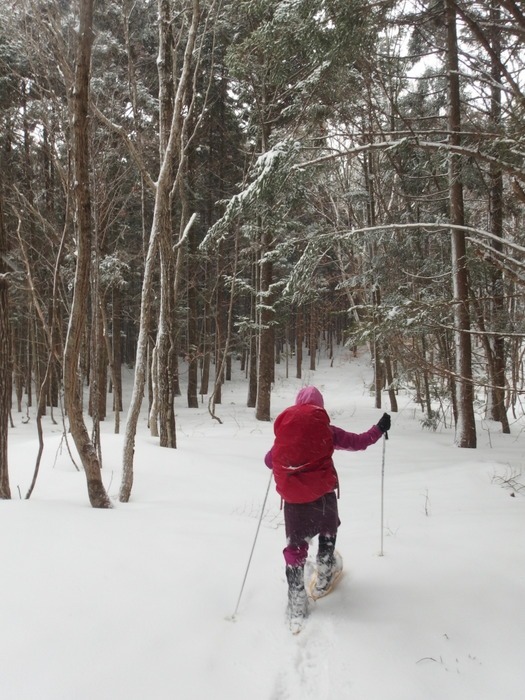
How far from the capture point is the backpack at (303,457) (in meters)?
3.11

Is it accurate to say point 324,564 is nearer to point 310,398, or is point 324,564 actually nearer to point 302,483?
point 302,483

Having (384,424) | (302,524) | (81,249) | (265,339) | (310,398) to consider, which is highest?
(81,249)

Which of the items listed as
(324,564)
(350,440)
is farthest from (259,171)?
(324,564)

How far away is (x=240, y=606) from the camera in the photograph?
3135 millimetres

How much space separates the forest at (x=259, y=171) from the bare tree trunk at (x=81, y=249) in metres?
0.02

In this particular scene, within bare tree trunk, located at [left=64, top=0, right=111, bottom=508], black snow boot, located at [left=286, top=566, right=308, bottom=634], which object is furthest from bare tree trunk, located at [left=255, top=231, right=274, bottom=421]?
black snow boot, located at [left=286, top=566, right=308, bottom=634]

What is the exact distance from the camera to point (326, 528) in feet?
10.6

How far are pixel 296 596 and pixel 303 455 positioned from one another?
100 cm

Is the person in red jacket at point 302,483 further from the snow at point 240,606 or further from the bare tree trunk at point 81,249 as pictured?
the bare tree trunk at point 81,249

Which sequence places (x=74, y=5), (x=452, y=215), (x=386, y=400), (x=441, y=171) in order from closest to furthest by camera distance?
(x=74, y=5) → (x=452, y=215) → (x=441, y=171) → (x=386, y=400)

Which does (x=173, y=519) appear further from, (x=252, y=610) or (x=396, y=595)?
(x=396, y=595)

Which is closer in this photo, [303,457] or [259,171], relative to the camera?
[303,457]

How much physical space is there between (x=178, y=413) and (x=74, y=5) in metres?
14.3

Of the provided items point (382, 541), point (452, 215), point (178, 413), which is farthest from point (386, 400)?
point (382, 541)
